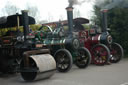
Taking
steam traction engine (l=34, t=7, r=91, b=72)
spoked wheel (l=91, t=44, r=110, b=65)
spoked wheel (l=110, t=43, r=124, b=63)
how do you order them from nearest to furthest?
steam traction engine (l=34, t=7, r=91, b=72) < spoked wheel (l=91, t=44, r=110, b=65) < spoked wheel (l=110, t=43, r=124, b=63)

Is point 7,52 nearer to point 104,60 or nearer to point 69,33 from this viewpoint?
point 69,33

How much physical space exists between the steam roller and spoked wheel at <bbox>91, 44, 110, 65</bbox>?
120 inches

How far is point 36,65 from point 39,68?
112mm

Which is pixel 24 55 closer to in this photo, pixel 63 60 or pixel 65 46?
pixel 63 60

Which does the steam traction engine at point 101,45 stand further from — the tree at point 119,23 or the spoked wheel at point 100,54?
the tree at point 119,23

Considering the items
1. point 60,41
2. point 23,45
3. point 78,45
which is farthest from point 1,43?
point 78,45

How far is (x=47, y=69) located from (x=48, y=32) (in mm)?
2444

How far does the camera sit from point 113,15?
34.9ft

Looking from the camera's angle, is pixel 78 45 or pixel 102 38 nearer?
pixel 78 45

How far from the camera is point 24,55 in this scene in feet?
17.4

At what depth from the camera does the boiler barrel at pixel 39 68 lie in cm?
512

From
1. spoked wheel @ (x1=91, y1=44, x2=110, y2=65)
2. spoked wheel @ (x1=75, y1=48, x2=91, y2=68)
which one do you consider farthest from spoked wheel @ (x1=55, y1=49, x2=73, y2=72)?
spoked wheel @ (x1=91, y1=44, x2=110, y2=65)

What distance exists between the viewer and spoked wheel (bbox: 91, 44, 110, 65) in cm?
788

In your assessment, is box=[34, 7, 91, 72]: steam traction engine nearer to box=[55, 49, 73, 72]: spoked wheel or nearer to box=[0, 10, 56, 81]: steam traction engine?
box=[55, 49, 73, 72]: spoked wheel
